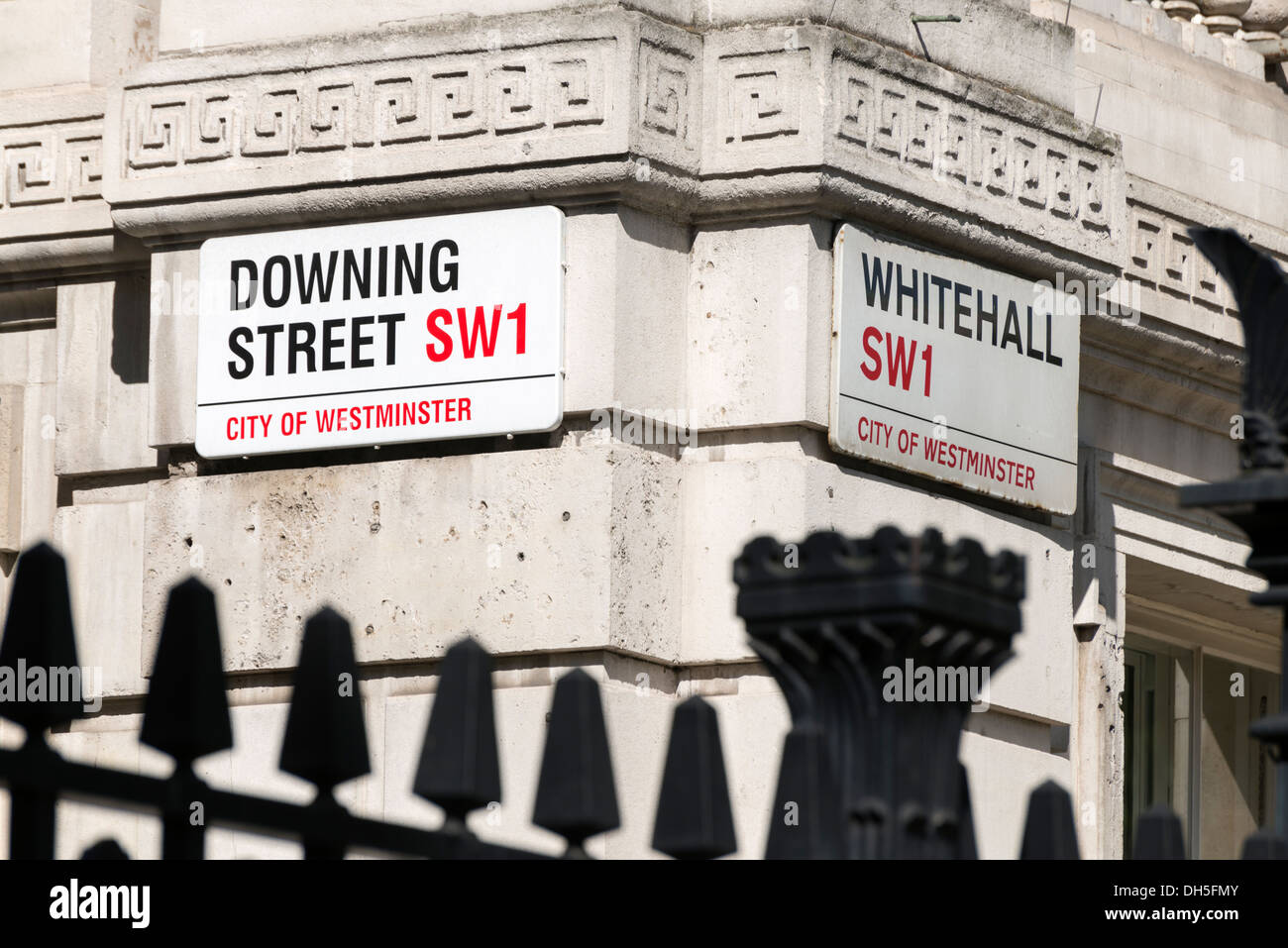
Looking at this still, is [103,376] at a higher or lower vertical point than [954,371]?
higher

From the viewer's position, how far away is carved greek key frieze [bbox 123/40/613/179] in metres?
12.1

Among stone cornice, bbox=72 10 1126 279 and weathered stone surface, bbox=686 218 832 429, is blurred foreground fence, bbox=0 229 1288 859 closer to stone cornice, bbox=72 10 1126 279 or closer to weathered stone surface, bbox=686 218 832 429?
weathered stone surface, bbox=686 218 832 429

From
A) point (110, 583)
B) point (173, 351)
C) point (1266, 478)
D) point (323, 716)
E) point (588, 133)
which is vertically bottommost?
point (323, 716)

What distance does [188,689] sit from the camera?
5.21 m

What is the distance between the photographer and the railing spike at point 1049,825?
232 inches

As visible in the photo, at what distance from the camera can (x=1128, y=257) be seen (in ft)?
46.4

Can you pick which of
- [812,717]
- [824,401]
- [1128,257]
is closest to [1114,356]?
[1128,257]

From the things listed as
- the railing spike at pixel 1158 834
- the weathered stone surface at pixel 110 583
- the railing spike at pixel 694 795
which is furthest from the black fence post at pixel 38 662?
the weathered stone surface at pixel 110 583

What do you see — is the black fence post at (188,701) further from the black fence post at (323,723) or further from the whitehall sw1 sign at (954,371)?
the whitehall sw1 sign at (954,371)

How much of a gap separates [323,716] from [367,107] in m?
7.57

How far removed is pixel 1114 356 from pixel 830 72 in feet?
9.32

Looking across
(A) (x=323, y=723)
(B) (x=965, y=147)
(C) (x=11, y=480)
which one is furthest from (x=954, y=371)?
(A) (x=323, y=723)

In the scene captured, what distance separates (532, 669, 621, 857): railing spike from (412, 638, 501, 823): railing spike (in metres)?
0.16

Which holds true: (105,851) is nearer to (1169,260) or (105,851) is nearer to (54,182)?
(54,182)
